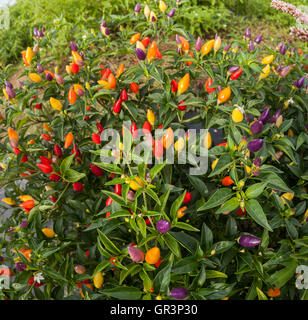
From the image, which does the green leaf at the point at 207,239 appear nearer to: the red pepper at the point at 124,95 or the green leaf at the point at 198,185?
the green leaf at the point at 198,185

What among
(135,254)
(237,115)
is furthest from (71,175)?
(237,115)

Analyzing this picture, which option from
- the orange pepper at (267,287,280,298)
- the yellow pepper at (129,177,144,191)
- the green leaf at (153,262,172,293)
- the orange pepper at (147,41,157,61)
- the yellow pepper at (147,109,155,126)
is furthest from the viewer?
the orange pepper at (147,41,157,61)

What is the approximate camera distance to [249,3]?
4496 mm

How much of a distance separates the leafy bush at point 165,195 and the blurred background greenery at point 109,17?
2426 millimetres

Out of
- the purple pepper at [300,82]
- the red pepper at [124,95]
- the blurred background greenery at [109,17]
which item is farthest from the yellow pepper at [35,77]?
the blurred background greenery at [109,17]

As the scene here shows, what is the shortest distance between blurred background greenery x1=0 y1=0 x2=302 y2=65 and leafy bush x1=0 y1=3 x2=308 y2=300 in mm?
2426

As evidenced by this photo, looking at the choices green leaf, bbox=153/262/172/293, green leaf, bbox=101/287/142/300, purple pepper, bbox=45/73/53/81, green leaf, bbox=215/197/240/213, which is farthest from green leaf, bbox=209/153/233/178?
purple pepper, bbox=45/73/53/81

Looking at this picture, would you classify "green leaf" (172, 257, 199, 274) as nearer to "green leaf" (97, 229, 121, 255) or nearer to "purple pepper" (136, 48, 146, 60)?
"green leaf" (97, 229, 121, 255)

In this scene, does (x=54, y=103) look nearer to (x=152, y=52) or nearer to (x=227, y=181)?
(x=152, y=52)

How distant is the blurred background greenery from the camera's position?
3730 millimetres

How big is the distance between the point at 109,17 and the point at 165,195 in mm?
3642

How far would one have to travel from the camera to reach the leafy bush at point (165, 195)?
93 cm
